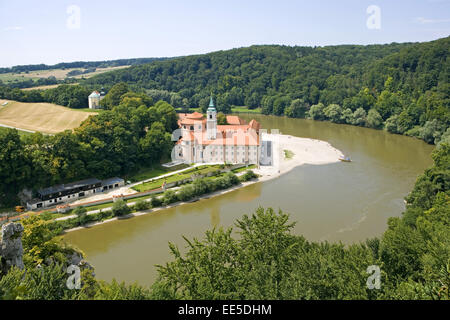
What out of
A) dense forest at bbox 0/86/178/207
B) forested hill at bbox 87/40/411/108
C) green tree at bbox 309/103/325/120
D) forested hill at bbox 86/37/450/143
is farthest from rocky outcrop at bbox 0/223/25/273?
forested hill at bbox 87/40/411/108

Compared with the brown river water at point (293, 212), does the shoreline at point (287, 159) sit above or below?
above

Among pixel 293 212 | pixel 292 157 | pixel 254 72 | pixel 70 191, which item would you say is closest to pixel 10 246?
pixel 70 191

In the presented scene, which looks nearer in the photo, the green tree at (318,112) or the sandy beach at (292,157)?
the sandy beach at (292,157)

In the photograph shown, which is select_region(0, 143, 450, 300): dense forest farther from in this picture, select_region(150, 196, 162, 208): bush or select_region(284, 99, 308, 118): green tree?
select_region(284, 99, 308, 118): green tree

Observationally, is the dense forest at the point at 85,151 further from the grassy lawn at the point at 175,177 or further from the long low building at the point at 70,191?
the grassy lawn at the point at 175,177

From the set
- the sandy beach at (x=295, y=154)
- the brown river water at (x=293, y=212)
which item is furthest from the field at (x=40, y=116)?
the sandy beach at (x=295, y=154)

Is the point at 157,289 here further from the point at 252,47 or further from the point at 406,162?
the point at 252,47
